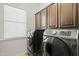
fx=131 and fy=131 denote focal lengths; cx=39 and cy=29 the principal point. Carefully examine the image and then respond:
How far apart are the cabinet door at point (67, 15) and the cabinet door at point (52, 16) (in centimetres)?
6

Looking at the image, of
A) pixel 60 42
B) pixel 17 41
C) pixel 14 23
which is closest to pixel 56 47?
pixel 60 42

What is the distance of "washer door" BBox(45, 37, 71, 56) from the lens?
1441 millimetres

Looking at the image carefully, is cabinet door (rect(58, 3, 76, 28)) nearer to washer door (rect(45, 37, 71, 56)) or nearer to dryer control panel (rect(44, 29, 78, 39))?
dryer control panel (rect(44, 29, 78, 39))

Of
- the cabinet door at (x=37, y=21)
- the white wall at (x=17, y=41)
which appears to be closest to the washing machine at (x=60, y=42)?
the cabinet door at (x=37, y=21)

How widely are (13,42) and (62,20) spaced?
65 cm

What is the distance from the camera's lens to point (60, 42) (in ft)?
4.79

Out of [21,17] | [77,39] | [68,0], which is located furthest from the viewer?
[21,17]

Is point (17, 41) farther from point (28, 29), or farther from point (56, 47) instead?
point (56, 47)

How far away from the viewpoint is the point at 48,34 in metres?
1.56

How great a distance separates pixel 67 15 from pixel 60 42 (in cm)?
31

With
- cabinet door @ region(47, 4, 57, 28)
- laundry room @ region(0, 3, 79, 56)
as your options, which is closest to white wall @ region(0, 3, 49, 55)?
laundry room @ region(0, 3, 79, 56)

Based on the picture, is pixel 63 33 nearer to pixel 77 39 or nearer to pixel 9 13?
pixel 77 39

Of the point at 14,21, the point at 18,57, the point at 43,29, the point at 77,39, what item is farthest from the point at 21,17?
the point at 77,39

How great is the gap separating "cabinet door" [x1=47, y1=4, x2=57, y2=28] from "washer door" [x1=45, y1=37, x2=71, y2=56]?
161mm
